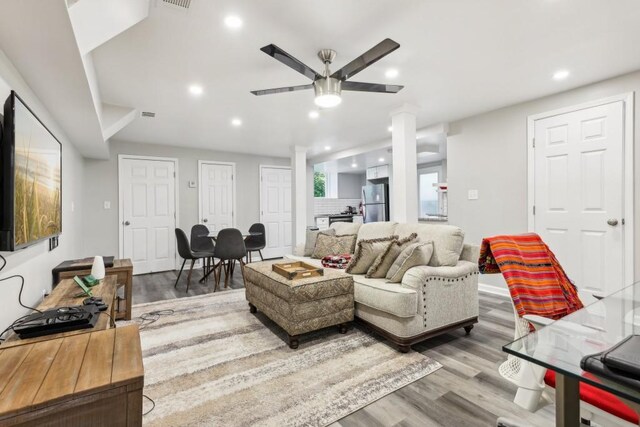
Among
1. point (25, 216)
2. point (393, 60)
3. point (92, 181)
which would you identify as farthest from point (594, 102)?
point (92, 181)

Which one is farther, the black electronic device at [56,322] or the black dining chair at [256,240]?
the black dining chair at [256,240]

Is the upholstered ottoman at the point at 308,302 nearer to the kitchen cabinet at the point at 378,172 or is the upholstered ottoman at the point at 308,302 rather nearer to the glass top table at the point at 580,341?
the glass top table at the point at 580,341

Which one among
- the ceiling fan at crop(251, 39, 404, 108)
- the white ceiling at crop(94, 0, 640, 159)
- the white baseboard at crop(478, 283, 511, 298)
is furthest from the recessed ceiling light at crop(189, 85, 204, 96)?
the white baseboard at crop(478, 283, 511, 298)

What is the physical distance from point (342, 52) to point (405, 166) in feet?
5.79

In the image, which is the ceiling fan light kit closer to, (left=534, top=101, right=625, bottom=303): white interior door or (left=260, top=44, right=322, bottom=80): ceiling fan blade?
(left=260, top=44, right=322, bottom=80): ceiling fan blade

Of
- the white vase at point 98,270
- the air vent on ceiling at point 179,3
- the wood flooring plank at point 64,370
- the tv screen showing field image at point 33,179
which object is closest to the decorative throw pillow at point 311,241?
the white vase at point 98,270

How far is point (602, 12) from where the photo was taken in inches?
77.3

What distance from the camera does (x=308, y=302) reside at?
239cm

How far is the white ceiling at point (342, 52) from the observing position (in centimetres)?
188

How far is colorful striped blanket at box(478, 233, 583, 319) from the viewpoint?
1.42 metres

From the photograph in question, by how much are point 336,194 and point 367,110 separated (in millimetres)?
6021

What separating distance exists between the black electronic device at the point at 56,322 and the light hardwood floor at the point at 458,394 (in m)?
1.35

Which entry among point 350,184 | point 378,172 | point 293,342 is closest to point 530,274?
point 293,342

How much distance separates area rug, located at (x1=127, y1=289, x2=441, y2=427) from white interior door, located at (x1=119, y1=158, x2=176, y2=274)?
287cm
